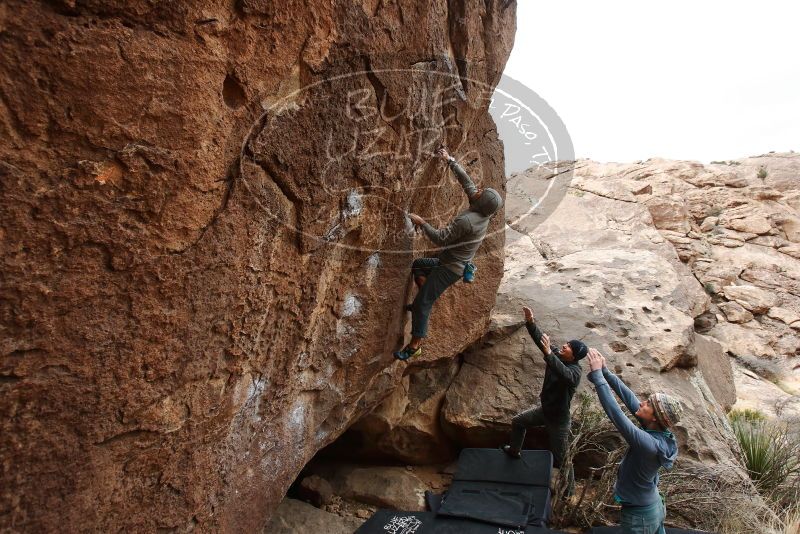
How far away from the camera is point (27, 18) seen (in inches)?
81.7

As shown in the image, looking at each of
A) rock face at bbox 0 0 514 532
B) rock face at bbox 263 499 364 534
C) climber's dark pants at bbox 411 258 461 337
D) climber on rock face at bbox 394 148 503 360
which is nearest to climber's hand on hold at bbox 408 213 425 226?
climber on rock face at bbox 394 148 503 360

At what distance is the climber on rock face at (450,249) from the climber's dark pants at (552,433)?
4.33 ft

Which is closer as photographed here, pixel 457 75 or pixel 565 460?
pixel 457 75

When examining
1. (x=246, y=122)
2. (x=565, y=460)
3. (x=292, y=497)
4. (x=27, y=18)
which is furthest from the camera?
(x=292, y=497)

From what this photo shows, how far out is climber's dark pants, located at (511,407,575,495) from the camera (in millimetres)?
4969

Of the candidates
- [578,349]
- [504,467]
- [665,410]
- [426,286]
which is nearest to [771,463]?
[578,349]

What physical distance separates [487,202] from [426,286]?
3.11ft

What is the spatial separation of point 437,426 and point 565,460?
1675mm

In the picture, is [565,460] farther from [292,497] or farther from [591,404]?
[292,497]

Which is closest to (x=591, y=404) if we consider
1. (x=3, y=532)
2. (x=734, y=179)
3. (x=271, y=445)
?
(x=271, y=445)

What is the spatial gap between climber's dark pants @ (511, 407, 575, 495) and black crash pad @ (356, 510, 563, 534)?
1.04 metres

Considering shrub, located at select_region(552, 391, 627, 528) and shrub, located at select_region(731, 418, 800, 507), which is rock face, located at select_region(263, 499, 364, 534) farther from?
shrub, located at select_region(731, 418, 800, 507)

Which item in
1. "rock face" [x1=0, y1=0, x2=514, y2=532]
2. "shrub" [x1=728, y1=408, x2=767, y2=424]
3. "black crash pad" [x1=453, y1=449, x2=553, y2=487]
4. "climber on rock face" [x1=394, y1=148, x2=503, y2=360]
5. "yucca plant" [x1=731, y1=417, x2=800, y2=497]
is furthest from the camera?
"shrub" [x1=728, y1=408, x2=767, y2=424]

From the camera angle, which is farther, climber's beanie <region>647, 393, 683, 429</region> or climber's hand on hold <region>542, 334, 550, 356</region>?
climber's hand on hold <region>542, 334, 550, 356</region>
